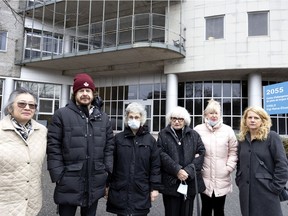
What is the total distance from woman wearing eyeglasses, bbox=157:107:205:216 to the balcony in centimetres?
1159

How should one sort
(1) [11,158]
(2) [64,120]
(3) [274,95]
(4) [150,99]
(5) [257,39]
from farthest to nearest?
(4) [150,99] < (5) [257,39] < (3) [274,95] < (2) [64,120] < (1) [11,158]

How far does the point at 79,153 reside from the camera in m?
3.17

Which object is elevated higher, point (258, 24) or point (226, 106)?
point (258, 24)

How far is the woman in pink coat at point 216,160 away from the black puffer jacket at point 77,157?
1522 mm

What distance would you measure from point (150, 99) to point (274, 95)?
403 inches

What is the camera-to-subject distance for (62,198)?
3.12 meters

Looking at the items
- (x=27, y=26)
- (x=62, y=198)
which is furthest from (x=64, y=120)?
(x=27, y=26)

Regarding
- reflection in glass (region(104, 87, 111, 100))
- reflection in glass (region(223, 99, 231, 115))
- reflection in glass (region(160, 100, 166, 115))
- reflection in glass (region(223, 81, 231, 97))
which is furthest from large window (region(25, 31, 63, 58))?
reflection in glass (region(223, 99, 231, 115))

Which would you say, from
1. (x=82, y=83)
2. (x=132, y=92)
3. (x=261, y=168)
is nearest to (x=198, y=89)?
(x=132, y=92)

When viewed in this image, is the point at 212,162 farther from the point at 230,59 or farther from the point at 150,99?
the point at 150,99

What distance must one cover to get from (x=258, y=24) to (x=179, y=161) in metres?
14.1

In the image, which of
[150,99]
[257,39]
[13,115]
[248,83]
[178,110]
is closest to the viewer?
[13,115]

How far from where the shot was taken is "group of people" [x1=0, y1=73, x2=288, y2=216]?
Answer: 2922 mm

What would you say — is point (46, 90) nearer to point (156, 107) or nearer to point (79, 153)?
point (156, 107)
